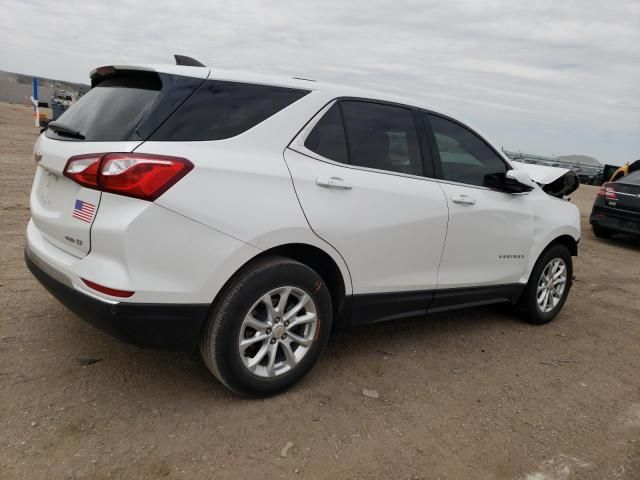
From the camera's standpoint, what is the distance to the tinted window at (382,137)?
3.35m

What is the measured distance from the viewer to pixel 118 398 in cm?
299

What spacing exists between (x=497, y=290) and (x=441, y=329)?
0.58 meters

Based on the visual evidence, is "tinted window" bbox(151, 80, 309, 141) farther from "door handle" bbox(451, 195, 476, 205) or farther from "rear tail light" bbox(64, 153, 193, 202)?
"door handle" bbox(451, 195, 476, 205)

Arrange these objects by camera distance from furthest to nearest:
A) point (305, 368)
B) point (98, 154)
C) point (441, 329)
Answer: point (441, 329)
point (305, 368)
point (98, 154)

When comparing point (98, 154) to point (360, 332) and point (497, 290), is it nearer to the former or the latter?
point (360, 332)

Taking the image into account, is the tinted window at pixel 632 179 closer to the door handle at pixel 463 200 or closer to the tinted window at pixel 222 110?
the door handle at pixel 463 200

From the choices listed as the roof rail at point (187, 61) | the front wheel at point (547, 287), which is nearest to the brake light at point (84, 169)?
the roof rail at point (187, 61)

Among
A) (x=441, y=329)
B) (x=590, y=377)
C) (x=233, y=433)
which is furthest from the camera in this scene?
(x=441, y=329)

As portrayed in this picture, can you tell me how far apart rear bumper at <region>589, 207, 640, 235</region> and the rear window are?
30.0 ft

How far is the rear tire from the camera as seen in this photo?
34.1 ft

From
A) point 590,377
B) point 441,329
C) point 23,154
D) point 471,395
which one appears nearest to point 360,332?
point 441,329

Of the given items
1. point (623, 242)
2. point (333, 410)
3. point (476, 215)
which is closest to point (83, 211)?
point (333, 410)

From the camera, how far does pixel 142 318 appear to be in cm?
258

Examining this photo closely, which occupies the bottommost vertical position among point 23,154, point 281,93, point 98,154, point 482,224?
point 23,154
